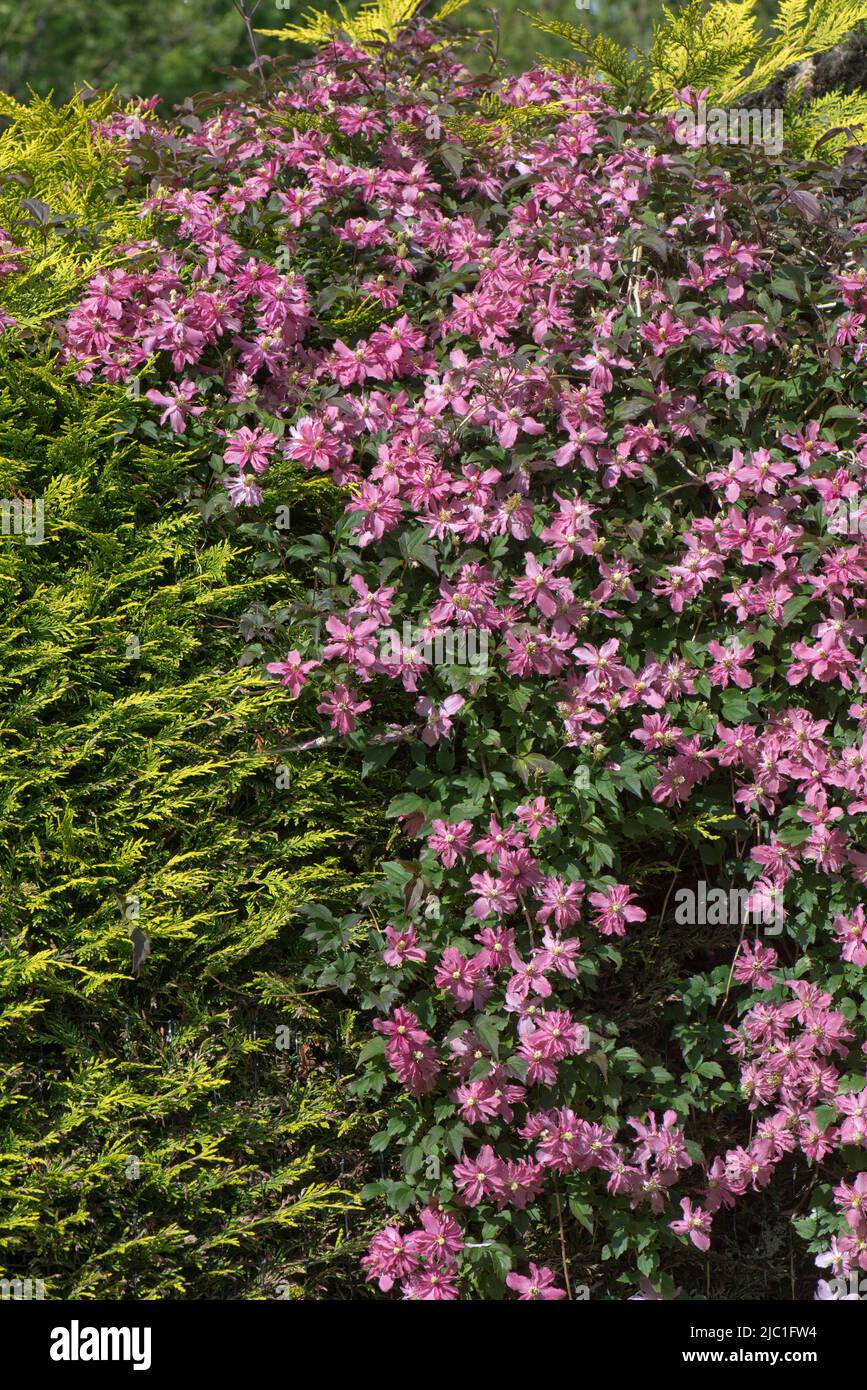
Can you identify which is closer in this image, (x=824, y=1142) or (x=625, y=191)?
(x=824, y=1142)

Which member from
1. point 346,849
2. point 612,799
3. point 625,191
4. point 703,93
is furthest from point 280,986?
point 703,93

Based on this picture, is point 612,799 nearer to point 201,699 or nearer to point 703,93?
point 201,699

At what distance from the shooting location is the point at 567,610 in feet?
8.78

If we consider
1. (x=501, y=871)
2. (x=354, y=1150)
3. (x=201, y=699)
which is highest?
(x=201, y=699)

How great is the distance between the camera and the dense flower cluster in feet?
8.61

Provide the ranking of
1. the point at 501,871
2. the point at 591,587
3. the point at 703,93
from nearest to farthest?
the point at 501,871
the point at 591,587
the point at 703,93

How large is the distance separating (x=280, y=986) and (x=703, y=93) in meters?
2.29

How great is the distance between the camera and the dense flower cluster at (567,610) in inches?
103

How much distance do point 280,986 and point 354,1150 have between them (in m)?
0.41

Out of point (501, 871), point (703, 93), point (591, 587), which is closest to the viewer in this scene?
point (501, 871)

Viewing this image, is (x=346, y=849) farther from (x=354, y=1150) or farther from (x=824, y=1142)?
(x=824, y=1142)

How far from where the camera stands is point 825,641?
269 cm
